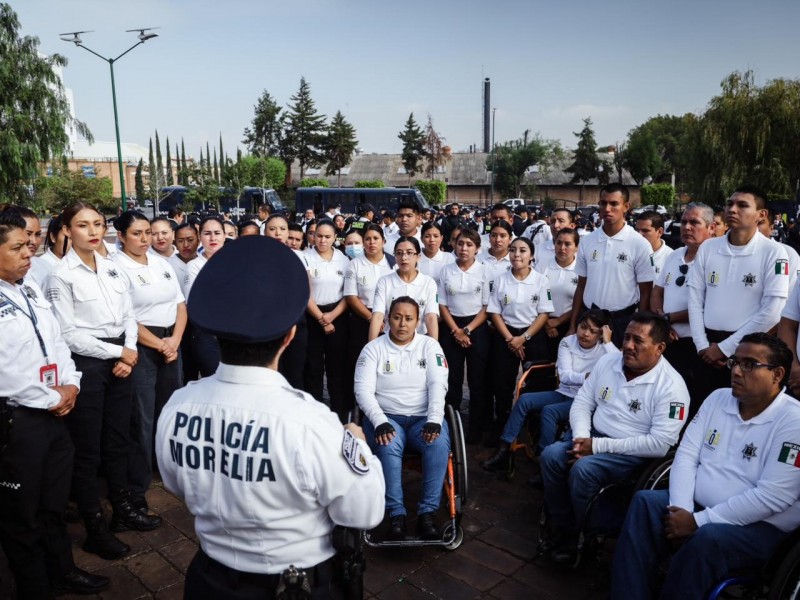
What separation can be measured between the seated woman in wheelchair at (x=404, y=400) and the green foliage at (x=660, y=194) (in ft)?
141

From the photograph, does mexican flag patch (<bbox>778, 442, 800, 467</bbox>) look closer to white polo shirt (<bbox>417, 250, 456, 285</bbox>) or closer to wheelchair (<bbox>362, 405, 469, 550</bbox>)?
wheelchair (<bbox>362, 405, 469, 550</bbox>)

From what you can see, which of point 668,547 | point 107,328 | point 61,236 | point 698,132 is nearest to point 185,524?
point 107,328

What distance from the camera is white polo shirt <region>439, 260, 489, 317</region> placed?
5082 mm

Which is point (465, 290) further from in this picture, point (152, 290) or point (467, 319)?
point (152, 290)

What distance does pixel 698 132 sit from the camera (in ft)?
76.5

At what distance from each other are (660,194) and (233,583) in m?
45.5

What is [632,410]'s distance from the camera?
337 cm

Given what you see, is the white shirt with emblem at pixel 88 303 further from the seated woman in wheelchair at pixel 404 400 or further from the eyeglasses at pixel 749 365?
the eyeglasses at pixel 749 365

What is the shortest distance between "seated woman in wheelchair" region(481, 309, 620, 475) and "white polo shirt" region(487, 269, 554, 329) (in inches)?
24.0

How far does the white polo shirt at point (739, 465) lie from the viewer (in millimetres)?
2475

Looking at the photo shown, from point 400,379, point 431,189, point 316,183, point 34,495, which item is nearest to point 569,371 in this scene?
point 400,379

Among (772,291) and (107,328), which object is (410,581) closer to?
(107,328)

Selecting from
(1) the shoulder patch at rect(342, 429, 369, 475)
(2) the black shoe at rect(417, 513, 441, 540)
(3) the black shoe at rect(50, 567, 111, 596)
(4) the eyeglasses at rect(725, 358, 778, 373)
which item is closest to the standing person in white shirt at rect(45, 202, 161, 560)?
(3) the black shoe at rect(50, 567, 111, 596)

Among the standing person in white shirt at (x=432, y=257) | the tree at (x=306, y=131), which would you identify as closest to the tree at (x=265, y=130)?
the tree at (x=306, y=131)
